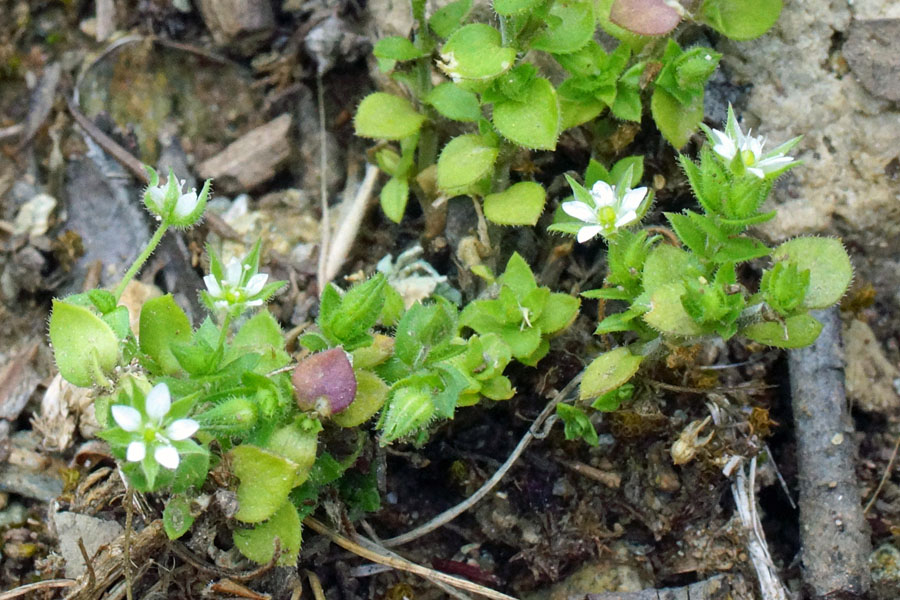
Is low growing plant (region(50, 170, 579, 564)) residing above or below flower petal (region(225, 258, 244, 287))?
below

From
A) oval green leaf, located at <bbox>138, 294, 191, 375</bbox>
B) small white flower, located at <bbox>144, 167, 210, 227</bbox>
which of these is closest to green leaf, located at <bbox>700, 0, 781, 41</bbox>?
small white flower, located at <bbox>144, 167, 210, 227</bbox>

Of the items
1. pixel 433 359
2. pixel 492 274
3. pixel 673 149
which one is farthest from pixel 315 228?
pixel 673 149

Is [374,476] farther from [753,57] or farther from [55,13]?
[55,13]

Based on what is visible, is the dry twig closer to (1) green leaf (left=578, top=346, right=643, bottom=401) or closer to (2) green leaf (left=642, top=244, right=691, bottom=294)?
(1) green leaf (left=578, top=346, right=643, bottom=401)

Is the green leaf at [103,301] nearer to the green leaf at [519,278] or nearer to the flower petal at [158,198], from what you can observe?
the flower petal at [158,198]

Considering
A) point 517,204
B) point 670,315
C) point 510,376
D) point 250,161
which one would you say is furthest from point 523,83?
point 250,161

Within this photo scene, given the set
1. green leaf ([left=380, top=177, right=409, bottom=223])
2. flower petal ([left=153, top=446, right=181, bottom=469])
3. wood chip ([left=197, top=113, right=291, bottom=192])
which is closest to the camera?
flower petal ([left=153, top=446, right=181, bottom=469])

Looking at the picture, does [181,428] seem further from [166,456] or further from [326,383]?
[326,383]
